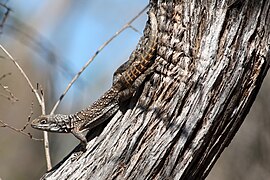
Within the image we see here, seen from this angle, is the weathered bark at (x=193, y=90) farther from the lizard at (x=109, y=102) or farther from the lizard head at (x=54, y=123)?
the lizard head at (x=54, y=123)

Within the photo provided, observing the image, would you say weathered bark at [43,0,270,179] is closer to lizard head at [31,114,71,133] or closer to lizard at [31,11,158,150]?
lizard at [31,11,158,150]

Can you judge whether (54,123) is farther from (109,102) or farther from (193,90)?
(193,90)

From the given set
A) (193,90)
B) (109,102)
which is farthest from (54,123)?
(193,90)

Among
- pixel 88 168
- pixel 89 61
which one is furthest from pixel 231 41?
pixel 89 61

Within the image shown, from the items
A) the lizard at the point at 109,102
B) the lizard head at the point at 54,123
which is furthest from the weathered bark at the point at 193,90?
the lizard head at the point at 54,123

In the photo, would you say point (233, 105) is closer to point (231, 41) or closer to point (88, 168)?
point (231, 41)

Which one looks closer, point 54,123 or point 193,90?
point 193,90
